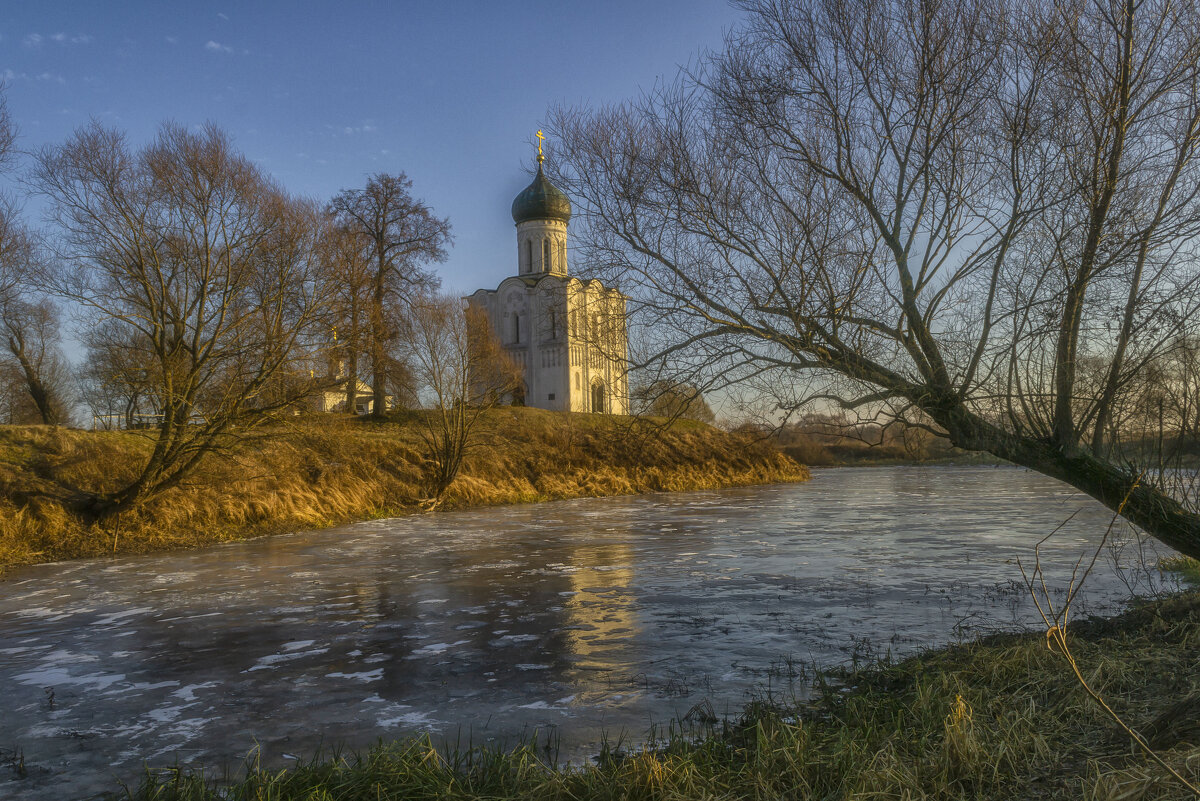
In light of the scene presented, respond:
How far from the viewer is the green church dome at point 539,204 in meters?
40.4

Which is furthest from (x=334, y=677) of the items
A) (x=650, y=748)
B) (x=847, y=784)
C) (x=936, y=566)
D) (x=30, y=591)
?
(x=936, y=566)

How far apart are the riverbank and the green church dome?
45.9 ft

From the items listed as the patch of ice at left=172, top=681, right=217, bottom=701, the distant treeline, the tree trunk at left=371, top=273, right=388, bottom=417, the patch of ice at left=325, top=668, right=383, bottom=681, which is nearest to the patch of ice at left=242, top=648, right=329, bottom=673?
the patch of ice at left=172, top=681, right=217, bottom=701

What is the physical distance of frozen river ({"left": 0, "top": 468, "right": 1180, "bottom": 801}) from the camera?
14.6 feet

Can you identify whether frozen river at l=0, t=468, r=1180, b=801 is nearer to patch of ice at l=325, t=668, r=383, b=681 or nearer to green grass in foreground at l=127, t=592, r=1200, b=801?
patch of ice at l=325, t=668, r=383, b=681

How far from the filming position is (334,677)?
5.41m

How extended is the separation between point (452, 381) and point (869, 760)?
1672 centimetres

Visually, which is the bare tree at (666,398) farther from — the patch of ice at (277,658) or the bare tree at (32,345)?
the bare tree at (32,345)

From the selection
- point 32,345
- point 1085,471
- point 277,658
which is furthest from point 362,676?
point 32,345

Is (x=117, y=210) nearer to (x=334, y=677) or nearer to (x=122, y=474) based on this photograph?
(x=122, y=474)

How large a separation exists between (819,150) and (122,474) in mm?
13321

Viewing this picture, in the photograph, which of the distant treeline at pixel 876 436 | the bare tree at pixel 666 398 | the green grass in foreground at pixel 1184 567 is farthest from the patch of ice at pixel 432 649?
the green grass in foreground at pixel 1184 567

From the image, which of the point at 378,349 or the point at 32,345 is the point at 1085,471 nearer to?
the point at 378,349

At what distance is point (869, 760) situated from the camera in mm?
3354
